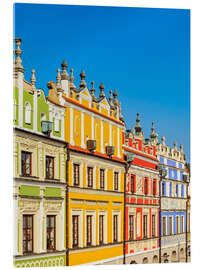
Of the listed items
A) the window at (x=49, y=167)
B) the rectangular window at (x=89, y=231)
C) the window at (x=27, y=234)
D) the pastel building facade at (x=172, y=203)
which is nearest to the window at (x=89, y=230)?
the rectangular window at (x=89, y=231)

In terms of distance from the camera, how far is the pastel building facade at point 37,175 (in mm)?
8930

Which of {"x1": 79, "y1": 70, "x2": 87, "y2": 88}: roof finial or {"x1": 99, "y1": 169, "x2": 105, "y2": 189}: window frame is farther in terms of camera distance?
{"x1": 99, "y1": 169, "x2": 105, "y2": 189}: window frame

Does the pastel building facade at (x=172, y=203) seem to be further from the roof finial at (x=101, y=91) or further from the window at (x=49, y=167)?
the window at (x=49, y=167)

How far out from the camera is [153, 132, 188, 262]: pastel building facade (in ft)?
37.6

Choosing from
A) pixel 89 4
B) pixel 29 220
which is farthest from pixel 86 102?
pixel 29 220

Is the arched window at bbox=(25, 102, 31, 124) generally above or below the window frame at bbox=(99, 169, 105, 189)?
above

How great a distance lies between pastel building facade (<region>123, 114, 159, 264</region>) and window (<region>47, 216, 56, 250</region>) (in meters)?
1.71

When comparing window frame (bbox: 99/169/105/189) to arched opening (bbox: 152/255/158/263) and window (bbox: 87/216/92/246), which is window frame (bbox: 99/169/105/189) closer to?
window (bbox: 87/216/92/246)

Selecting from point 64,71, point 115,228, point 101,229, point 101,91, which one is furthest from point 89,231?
point 64,71

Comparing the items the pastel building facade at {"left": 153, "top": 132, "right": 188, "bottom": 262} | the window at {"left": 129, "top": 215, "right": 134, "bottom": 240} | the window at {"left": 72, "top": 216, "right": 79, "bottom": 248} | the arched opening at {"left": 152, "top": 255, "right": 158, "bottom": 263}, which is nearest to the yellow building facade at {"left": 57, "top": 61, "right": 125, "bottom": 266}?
the window at {"left": 72, "top": 216, "right": 79, "bottom": 248}

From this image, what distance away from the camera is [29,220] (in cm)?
912

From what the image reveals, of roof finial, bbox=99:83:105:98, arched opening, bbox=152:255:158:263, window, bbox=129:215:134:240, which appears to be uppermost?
roof finial, bbox=99:83:105:98

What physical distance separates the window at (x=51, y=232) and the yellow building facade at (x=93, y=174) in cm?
29
